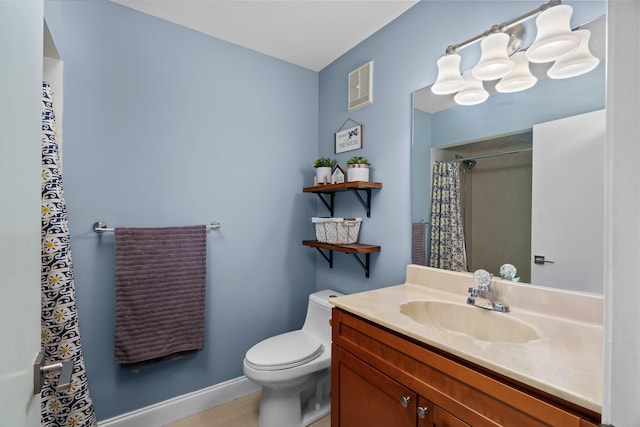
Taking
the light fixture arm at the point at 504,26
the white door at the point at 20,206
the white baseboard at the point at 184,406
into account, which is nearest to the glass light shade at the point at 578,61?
the light fixture arm at the point at 504,26

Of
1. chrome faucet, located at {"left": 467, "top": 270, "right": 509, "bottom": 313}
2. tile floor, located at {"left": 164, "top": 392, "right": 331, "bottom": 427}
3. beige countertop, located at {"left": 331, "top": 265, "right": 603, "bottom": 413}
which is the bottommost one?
tile floor, located at {"left": 164, "top": 392, "right": 331, "bottom": 427}

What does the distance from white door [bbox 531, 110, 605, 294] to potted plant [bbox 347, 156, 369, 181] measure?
2.89 feet

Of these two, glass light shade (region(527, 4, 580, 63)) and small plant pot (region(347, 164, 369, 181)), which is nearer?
glass light shade (region(527, 4, 580, 63))

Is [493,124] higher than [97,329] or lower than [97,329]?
higher

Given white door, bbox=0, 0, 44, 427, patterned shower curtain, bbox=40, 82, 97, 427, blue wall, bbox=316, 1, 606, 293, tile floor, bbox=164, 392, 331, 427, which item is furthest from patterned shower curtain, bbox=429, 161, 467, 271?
patterned shower curtain, bbox=40, 82, 97, 427

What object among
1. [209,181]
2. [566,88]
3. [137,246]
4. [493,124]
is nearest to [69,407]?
[137,246]

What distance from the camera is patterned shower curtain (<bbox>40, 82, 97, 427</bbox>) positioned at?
3.92 feet

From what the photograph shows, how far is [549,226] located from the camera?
1.12 meters

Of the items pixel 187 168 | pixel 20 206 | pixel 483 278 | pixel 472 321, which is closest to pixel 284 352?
pixel 472 321

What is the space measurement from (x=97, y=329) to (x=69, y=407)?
396 mm

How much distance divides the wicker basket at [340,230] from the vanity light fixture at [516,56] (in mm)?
883

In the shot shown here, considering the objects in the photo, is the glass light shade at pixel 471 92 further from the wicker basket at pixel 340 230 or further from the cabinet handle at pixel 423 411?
the cabinet handle at pixel 423 411

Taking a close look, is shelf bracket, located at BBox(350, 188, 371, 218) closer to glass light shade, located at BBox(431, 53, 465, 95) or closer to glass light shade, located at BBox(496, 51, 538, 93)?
glass light shade, located at BBox(431, 53, 465, 95)

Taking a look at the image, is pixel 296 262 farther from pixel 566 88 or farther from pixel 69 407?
pixel 566 88
